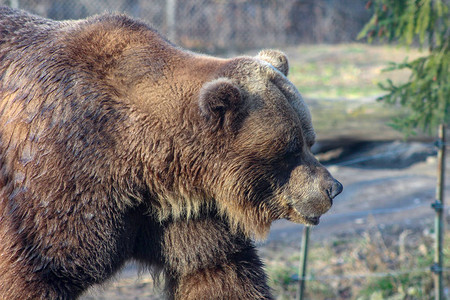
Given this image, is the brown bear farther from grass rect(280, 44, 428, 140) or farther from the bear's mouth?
grass rect(280, 44, 428, 140)

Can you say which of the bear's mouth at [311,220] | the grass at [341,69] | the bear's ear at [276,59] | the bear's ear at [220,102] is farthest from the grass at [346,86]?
the bear's ear at [220,102]

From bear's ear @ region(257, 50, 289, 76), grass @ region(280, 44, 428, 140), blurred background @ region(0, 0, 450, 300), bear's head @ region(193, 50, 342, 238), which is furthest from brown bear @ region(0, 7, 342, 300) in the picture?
grass @ region(280, 44, 428, 140)

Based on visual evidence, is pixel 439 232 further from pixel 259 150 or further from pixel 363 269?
pixel 259 150

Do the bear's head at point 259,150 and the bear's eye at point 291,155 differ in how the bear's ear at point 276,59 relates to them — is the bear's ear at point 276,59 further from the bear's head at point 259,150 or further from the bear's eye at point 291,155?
the bear's eye at point 291,155

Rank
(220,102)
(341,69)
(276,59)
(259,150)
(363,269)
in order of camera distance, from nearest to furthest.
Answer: (220,102) → (259,150) → (276,59) → (363,269) → (341,69)

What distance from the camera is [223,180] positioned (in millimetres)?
3062

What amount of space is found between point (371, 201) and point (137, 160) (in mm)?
5055

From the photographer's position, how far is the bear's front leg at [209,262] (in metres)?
3.24

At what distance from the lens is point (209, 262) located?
326 cm

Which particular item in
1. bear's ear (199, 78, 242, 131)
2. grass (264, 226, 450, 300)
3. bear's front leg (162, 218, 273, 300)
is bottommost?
grass (264, 226, 450, 300)

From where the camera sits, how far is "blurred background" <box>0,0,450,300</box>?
17.3 feet

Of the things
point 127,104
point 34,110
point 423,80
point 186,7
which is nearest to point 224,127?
point 127,104

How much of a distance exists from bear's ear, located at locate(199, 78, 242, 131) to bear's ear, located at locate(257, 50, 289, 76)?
0.58 meters

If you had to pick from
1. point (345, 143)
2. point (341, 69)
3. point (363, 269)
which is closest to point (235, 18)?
point (341, 69)
